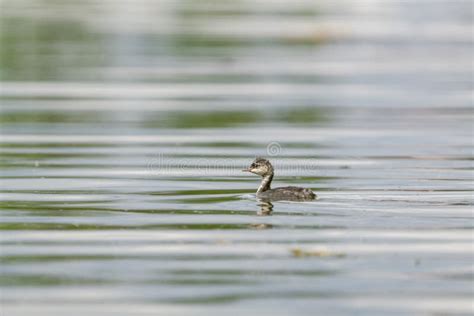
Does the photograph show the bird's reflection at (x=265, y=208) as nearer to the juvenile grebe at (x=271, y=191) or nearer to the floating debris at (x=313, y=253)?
the juvenile grebe at (x=271, y=191)

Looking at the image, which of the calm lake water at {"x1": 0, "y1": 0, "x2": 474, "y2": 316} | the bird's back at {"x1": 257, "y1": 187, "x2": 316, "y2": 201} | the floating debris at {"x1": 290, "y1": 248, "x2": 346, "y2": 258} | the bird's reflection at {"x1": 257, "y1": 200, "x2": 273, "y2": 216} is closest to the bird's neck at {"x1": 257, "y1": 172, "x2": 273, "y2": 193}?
the calm lake water at {"x1": 0, "y1": 0, "x2": 474, "y2": 316}

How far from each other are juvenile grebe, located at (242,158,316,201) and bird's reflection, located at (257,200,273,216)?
131 millimetres

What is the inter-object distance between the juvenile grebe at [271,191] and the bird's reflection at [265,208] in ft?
0.43

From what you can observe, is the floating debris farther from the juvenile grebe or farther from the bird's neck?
the bird's neck

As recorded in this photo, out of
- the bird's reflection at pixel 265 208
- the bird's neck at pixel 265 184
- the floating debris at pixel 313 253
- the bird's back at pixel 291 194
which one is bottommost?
the floating debris at pixel 313 253

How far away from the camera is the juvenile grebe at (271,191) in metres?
16.7

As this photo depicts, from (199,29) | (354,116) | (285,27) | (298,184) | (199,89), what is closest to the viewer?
(298,184)

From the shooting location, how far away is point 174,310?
439 inches

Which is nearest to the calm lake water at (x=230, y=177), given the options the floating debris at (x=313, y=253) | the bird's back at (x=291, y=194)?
the floating debris at (x=313, y=253)

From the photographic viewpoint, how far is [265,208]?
16.5 meters

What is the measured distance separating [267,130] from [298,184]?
6894 millimetres

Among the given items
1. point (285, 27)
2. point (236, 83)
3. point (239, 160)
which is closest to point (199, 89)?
point (236, 83)

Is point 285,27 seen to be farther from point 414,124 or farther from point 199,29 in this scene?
point 414,124

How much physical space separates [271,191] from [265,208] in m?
0.79
